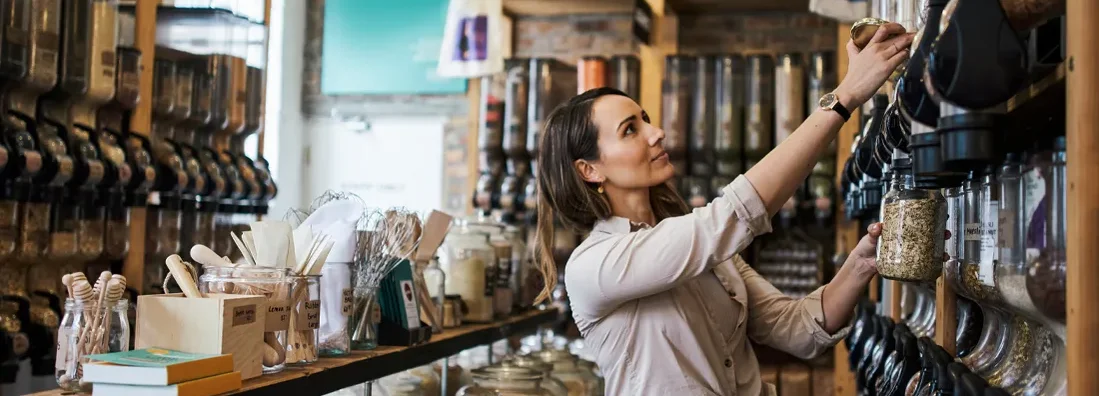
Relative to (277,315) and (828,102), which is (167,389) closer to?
(277,315)

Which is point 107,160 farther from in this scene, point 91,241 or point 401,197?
point 401,197

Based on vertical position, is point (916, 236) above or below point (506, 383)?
above

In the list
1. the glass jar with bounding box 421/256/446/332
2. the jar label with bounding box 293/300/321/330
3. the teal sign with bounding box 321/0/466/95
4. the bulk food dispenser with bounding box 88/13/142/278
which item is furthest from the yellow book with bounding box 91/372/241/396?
the teal sign with bounding box 321/0/466/95

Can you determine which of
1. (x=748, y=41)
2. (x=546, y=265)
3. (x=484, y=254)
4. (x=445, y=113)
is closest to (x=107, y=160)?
(x=484, y=254)

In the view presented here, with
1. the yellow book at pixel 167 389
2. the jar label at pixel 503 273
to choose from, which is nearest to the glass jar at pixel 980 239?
the yellow book at pixel 167 389

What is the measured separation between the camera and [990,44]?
865 mm

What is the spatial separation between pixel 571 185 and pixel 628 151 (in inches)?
5.2

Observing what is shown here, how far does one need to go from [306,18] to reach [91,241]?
12.7 ft

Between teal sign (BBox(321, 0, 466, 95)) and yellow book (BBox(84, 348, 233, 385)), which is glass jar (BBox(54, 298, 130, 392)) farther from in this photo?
teal sign (BBox(321, 0, 466, 95))

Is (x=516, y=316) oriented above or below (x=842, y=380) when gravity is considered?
above

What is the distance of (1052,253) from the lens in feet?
2.95

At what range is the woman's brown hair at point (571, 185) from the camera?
1896 mm

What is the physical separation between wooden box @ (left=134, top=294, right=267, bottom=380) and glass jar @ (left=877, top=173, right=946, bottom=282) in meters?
0.95

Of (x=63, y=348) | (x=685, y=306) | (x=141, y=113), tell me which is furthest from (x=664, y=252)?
(x=141, y=113)
